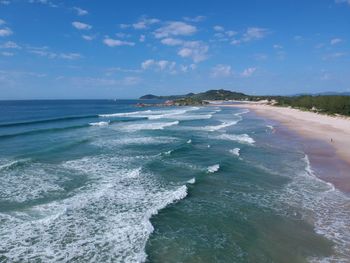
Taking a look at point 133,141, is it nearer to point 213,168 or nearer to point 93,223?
point 213,168

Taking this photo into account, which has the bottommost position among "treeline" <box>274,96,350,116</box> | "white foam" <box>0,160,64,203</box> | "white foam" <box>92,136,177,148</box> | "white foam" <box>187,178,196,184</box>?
"white foam" <box>187,178,196,184</box>

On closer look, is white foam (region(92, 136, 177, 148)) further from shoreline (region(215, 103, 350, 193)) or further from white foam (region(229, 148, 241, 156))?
shoreline (region(215, 103, 350, 193))

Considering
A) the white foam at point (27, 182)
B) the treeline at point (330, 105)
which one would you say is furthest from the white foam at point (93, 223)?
the treeline at point (330, 105)

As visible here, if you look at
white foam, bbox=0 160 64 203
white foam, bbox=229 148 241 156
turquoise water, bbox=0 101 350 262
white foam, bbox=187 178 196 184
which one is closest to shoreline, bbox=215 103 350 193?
turquoise water, bbox=0 101 350 262

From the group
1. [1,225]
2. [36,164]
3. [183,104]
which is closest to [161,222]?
[1,225]

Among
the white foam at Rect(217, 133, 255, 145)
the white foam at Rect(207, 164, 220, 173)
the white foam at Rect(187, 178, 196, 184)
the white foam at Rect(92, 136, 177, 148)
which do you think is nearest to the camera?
the white foam at Rect(187, 178, 196, 184)

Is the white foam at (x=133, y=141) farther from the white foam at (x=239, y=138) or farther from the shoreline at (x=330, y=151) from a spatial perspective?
the shoreline at (x=330, y=151)

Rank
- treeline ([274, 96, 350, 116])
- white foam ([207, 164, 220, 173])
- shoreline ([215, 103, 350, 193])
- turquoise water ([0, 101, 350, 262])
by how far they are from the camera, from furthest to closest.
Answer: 1. treeline ([274, 96, 350, 116])
2. white foam ([207, 164, 220, 173])
3. shoreline ([215, 103, 350, 193])
4. turquoise water ([0, 101, 350, 262])
